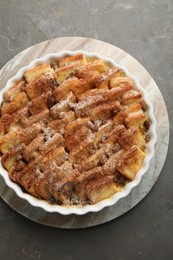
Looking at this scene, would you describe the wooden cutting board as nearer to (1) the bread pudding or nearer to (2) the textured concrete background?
(2) the textured concrete background

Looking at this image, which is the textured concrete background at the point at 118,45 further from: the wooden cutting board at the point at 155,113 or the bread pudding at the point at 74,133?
the bread pudding at the point at 74,133

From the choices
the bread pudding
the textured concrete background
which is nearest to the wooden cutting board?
the textured concrete background

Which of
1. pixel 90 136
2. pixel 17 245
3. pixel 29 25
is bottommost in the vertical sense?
pixel 17 245

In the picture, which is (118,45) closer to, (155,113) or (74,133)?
(155,113)

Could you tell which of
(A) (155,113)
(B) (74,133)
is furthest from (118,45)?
(B) (74,133)

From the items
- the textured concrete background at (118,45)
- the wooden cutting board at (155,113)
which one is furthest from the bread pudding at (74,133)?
the textured concrete background at (118,45)

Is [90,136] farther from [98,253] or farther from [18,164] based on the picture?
[98,253]

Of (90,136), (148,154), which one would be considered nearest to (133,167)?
(148,154)
